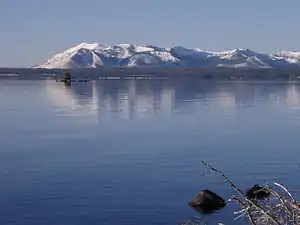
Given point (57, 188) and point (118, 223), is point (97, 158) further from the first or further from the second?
point (118, 223)

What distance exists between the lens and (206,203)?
49.9 ft

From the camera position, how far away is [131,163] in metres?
20.7

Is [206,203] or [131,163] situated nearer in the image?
[206,203]

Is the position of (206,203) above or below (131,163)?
above

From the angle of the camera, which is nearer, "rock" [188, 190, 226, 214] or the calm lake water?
the calm lake water

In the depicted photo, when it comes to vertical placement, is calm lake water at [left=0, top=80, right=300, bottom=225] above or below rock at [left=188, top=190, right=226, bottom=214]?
below

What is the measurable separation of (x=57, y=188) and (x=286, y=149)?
985 centimetres

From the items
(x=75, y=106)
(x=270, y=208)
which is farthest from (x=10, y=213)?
(x=75, y=106)

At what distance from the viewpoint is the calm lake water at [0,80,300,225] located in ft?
49.5

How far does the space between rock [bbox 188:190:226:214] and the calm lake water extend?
227 mm

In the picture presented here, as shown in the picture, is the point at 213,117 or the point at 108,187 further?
the point at 213,117

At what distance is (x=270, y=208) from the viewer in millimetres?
5512

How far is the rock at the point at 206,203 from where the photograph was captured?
49.9 ft

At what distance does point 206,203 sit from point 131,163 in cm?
584
